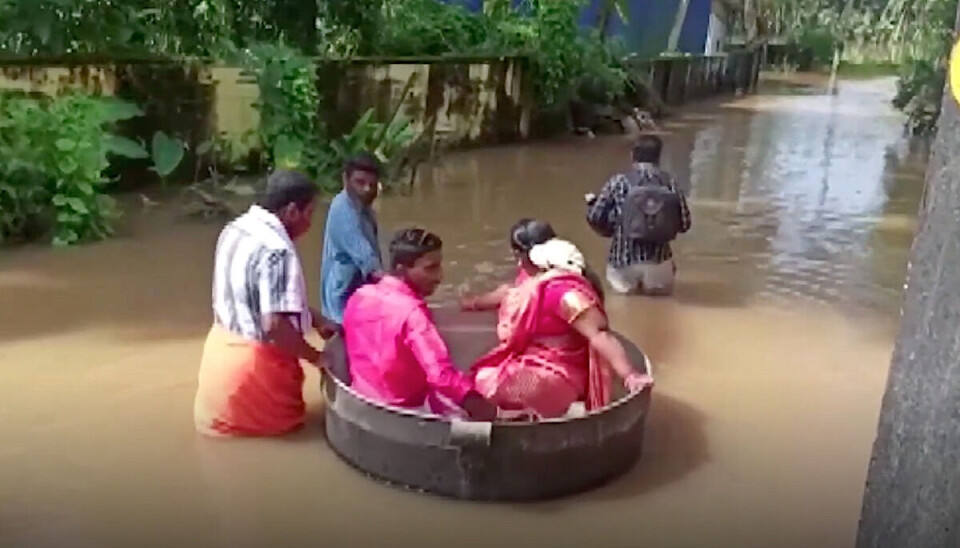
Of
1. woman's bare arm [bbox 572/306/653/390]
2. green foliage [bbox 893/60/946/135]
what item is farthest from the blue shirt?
green foliage [bbox 893/60/946/135]

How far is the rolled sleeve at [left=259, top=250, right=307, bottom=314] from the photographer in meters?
4.64

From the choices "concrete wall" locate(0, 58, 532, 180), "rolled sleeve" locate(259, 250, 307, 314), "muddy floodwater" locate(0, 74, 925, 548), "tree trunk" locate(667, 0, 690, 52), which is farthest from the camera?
"tree trunk" locate(667, 0, 690, 52)

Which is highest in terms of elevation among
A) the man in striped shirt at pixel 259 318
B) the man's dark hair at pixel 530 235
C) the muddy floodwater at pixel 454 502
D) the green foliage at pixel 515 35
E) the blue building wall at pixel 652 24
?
the blue building wall at pixel 652 24

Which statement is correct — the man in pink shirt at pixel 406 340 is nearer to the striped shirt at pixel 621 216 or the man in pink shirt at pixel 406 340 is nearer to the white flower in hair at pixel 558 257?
the white flower in hair at pixel 558 257

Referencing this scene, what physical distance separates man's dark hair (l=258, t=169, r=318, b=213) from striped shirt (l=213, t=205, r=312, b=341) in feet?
0.17

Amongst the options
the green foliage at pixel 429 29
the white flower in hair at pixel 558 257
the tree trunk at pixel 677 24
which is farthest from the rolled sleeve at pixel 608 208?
the tree trunk at pixel 677 24

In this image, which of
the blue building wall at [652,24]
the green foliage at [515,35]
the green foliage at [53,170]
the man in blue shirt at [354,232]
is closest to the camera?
the man in blue shirt at [354,232]

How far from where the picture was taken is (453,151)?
623 inches

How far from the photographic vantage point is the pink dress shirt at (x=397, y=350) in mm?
4289

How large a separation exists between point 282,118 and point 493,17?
6.76m

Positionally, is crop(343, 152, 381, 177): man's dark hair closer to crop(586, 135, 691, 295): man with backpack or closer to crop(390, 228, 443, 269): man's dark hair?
crop(390, 228, 443, 269): man's dark hair

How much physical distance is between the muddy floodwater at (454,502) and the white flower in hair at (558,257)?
3.17 feet

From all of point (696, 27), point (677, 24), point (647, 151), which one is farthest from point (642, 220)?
point (696, 27)

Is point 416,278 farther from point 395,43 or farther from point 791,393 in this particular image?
point 395,43
